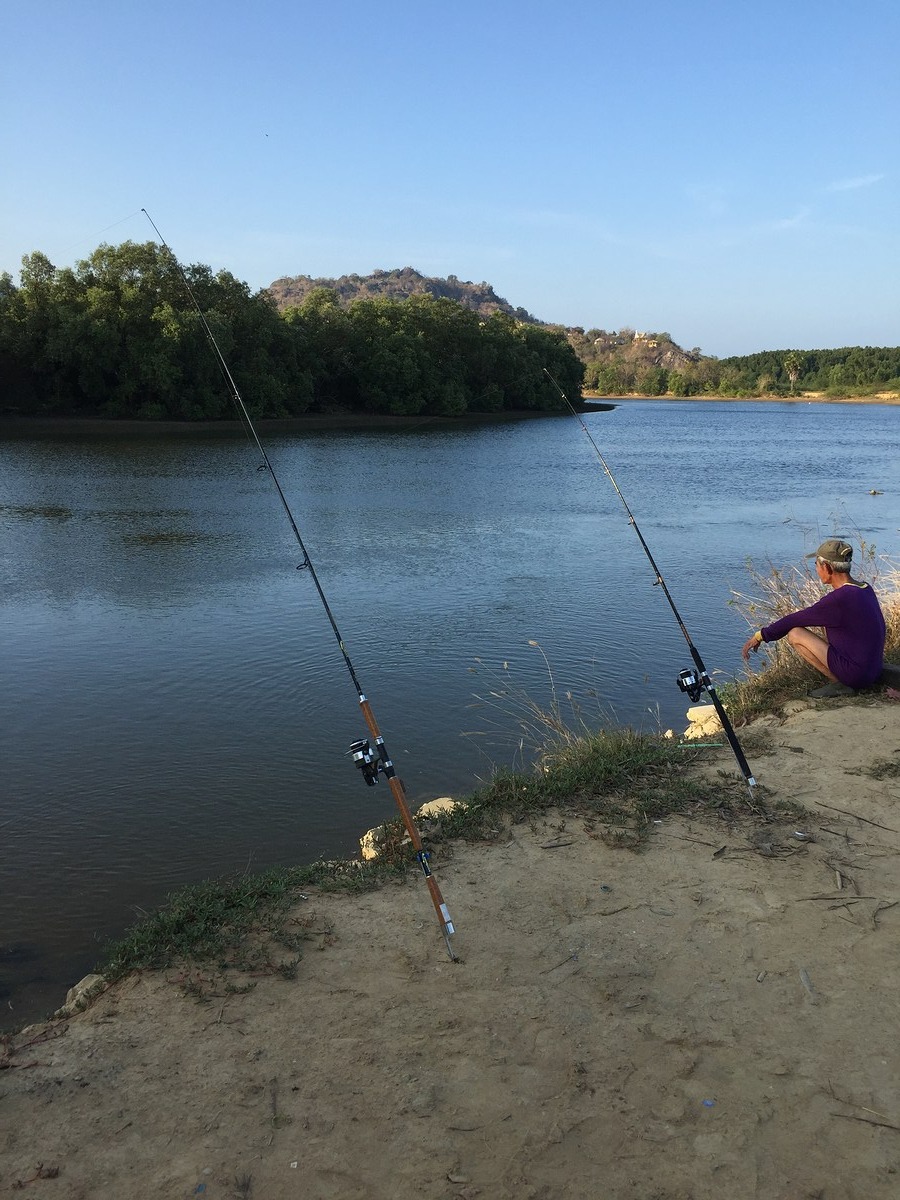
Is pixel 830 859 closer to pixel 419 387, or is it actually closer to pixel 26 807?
pixel 26 807

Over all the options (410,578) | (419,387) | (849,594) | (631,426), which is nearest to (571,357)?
(631,426)

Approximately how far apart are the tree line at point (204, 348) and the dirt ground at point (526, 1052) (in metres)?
39.9

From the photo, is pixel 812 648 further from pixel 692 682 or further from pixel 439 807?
pixel 439 807

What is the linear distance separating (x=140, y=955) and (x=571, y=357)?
3435 inches

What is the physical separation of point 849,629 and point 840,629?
0.20 feet

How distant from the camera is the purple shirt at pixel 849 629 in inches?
243

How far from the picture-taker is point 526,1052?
3236 mm

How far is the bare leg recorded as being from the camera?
21.6ft

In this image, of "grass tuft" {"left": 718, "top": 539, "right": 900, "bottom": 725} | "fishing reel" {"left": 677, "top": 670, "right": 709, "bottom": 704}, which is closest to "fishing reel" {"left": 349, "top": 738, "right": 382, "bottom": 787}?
"fishing reel" {"left": 677, "top": 670, "right": 709, "bottom": 704}

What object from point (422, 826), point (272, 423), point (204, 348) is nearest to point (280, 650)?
point (422, 826)

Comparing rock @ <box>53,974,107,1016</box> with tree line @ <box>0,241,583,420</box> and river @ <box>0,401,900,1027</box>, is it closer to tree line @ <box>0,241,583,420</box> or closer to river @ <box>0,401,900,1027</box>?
river @ <box>0,401,900,1027</box>

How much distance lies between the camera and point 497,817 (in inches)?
200

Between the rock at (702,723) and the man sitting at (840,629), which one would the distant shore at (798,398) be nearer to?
the rock at (702,723)

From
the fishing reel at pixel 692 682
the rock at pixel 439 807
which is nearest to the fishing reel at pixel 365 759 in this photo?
the rock at pixel 439 807
